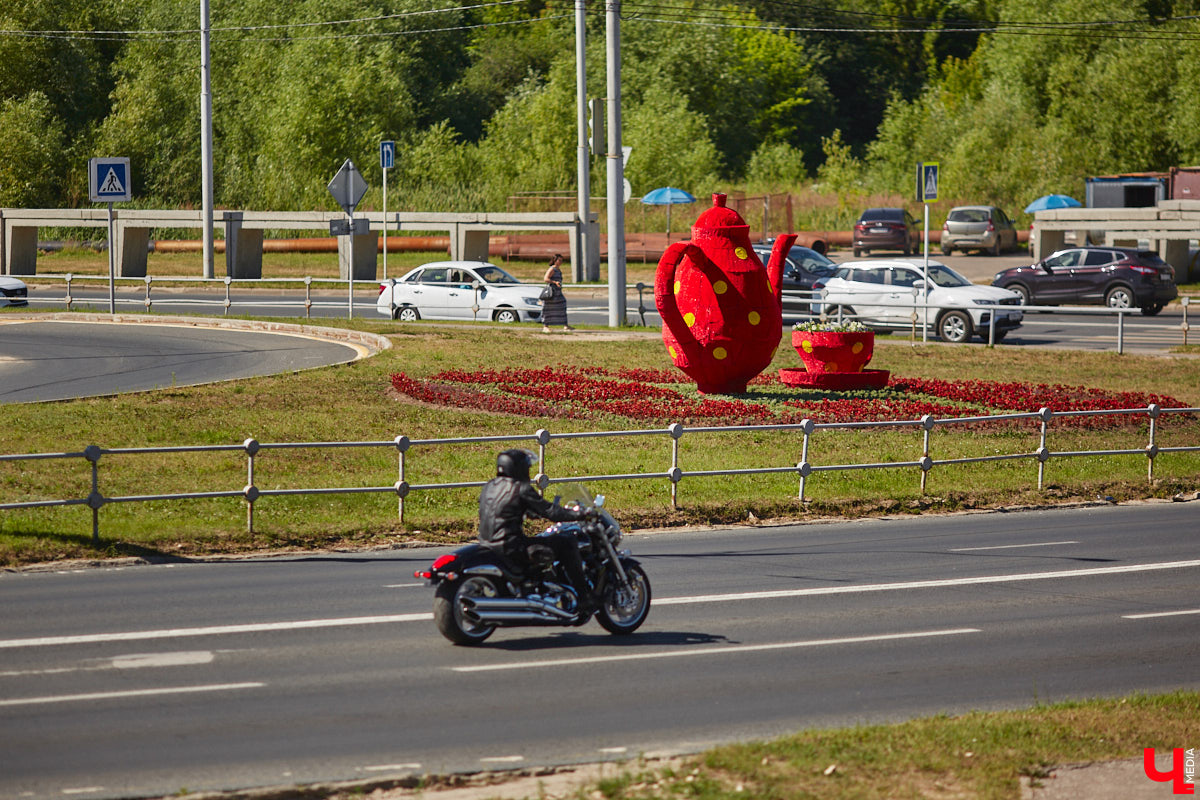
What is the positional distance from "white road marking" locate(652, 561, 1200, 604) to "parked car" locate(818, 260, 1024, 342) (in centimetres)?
1804

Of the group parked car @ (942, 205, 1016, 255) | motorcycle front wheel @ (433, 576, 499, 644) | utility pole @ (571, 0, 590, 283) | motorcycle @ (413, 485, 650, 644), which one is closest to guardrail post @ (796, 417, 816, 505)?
motorcycle @ (413, 485, 650, 644)

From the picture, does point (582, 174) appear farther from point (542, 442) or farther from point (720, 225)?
point (542, 442)

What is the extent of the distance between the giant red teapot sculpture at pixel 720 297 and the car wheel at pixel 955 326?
434 inches

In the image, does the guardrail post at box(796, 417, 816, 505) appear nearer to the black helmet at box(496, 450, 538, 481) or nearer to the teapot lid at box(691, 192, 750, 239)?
the teapot lid at box(691, 192, 750, 239)

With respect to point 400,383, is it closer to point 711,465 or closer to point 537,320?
point 711,465

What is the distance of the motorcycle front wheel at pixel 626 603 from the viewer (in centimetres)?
1080

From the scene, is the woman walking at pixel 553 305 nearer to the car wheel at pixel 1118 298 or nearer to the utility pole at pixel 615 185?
the utility pole at pixel 615 185

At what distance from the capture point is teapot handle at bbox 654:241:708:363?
21.5 m

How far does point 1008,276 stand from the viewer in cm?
3953

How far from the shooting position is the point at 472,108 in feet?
274

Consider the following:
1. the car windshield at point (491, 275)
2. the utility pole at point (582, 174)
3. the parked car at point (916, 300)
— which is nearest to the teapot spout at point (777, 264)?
the parked car at point (916, 300)

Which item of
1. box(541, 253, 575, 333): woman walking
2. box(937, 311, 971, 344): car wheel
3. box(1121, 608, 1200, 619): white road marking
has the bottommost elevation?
box(1121, 608, 1200, 619): white road marking

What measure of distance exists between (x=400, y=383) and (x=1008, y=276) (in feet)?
72.2

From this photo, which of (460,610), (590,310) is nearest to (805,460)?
(460,610)
